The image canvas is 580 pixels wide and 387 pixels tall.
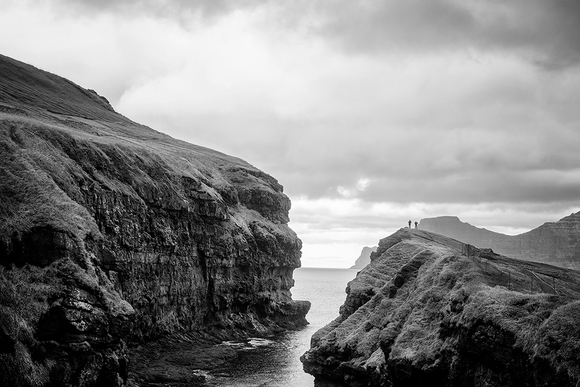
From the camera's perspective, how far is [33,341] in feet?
168

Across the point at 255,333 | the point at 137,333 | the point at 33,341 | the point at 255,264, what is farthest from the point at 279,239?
the point at 33,341

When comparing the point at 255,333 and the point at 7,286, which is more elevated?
the point at 7,286

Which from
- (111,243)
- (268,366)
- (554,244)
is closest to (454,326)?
(268,366)

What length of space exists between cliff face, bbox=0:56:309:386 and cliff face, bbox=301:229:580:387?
25.6m

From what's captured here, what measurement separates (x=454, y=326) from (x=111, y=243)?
52886 mm

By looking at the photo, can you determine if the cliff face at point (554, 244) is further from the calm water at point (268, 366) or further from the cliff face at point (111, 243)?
the cliff face at point (111, 243)

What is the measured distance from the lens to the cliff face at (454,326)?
37.1 m

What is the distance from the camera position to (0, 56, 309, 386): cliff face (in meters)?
53.5

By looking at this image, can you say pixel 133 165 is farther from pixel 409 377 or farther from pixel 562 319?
pixel 562 319

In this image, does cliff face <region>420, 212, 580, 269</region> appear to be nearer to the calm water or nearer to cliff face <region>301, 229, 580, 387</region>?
cliff face <region>301, 229, 580, 387</region>

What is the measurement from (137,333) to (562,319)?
65.2 meters

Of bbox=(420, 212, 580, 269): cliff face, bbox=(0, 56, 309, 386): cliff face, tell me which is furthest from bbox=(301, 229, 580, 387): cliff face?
bbox=(420, 212, 580, 269): cliff face

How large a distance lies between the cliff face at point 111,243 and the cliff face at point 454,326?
84.1 ft

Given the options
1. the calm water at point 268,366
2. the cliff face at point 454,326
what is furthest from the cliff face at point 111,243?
the cliff face at point 454,326
